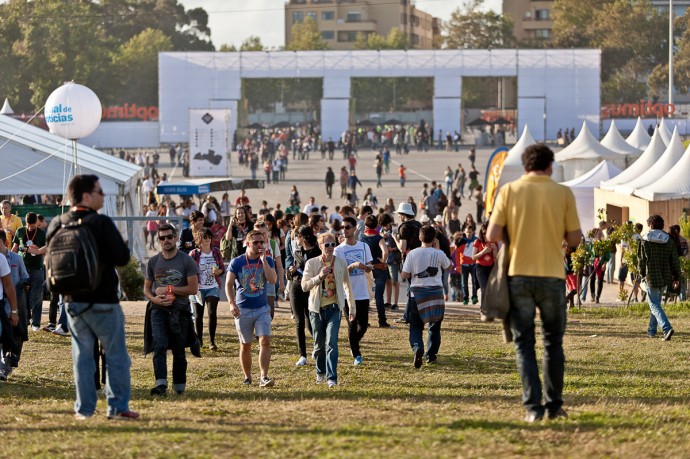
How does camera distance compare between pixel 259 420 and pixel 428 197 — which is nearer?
pixel 259 420

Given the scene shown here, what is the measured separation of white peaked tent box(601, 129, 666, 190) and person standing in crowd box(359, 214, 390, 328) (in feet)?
38.8

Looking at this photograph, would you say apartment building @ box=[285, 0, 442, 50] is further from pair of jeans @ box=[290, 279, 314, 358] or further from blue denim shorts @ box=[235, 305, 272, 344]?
blue denim shorts @ box=[235, 305, 272, 344]

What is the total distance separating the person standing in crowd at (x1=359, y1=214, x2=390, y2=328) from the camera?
15.4 m

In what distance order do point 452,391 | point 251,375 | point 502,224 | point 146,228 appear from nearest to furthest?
point 502,224, point 452,391, point 251,375, point 146,228

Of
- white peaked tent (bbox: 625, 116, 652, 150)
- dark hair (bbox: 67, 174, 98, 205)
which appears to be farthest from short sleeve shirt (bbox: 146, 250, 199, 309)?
white peaked tent (bbox: 625, 116, 652, 150)

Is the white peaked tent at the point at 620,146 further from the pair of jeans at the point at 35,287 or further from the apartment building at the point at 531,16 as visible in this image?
the apartment building at the point at 531,16

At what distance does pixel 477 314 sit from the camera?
1822 cm

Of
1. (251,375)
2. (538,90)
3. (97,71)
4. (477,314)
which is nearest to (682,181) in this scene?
(477,314)

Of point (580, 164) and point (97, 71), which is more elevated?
point (97, 71)

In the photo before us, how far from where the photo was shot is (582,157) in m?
38.4

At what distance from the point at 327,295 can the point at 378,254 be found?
14.6ft

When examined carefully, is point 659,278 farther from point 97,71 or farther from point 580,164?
point 97,71

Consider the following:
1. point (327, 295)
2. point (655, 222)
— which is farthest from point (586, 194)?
point (327, 295)

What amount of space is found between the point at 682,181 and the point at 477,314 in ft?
Result: 24.5
